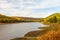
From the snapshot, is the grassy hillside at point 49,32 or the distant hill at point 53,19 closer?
the grassy hillside at point 49,32

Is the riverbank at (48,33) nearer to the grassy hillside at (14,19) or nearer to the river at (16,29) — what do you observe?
the river at (16,29)

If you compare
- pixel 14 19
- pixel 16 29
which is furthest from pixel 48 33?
pixel 14 19

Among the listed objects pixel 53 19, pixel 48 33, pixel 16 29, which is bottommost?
pixel 48 33

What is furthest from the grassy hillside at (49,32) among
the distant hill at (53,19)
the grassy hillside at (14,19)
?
the grassy hillside at (14,19)

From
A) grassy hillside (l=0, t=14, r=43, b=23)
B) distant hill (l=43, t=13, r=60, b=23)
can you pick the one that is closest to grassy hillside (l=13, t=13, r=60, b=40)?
distant hill (l=43, t=13, r=60, b=23)

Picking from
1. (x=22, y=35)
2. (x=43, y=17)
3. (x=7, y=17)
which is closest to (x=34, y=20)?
(x=43, y=17)

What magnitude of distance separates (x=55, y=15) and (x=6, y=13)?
36.0 inches

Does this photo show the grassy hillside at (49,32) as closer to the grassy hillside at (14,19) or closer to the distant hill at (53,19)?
the distant hill at (53,19)

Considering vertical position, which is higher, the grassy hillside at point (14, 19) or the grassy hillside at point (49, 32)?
the grassy hillside at point (14, 19)

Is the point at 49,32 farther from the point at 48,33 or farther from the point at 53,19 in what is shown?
the point at 53,19

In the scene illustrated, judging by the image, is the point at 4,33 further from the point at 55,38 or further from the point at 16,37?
the point at 55,38

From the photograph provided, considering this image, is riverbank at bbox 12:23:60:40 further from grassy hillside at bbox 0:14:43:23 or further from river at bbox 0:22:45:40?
grassy hillside at bbox 0:14:43:23

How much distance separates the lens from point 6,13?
94.9 inches

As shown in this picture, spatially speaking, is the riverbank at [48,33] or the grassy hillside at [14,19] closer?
the riverbank at [48,33]
